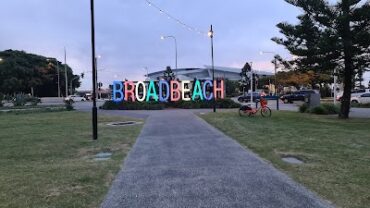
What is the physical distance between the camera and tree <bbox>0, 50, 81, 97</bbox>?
8762 centimetres

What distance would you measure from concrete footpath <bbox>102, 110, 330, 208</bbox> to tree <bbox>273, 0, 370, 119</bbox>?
13.1 metres

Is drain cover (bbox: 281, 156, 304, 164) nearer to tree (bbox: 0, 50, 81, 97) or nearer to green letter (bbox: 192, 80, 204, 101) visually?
green letter (bbox: 192, 80, 204, 101)

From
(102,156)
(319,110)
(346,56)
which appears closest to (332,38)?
(346,56)

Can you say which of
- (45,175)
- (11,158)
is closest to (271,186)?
(45,175)

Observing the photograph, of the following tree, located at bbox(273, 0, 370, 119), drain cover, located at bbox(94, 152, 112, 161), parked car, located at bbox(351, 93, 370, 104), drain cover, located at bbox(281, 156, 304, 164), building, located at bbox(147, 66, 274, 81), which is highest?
building, located at bbox(147, 66, 274, 81)

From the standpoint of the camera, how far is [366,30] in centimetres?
2300

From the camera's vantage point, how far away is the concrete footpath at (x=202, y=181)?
21.5 ft

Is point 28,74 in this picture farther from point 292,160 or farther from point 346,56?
point 292,160

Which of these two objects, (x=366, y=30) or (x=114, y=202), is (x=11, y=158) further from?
(x=366, y=30)

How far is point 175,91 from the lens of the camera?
42938 mm

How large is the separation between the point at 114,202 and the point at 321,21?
804 inches

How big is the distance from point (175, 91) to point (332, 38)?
72.4 ft

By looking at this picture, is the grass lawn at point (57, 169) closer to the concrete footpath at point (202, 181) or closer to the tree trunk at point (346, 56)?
the concrete footpath at point (202, 181)

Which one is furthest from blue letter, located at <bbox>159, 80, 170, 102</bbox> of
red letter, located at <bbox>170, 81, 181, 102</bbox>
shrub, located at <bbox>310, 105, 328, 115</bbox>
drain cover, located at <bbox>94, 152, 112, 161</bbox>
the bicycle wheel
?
drain cover, located at <bbox>94, 152, 112, 161</bbox>
